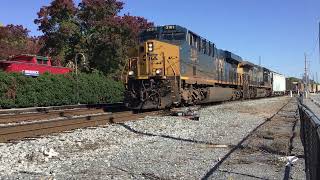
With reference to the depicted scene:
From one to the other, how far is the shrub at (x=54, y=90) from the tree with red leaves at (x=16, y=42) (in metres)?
12.1

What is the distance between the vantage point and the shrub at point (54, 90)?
23156 mm

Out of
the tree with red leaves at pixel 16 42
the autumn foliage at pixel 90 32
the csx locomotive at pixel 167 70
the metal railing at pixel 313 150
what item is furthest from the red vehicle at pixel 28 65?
the metal railing at pixel 313 150

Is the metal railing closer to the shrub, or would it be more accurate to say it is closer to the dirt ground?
the dirt ground

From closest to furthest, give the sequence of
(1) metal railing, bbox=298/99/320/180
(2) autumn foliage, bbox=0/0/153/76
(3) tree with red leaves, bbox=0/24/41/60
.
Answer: (1) metal railing, bbox=298/99/320/180
(2) autumn foliage, bbox=0/0/153/76
(3) tree with red leaves, bbox=0/24/41/60

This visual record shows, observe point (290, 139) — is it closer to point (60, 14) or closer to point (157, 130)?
point (157, 130)

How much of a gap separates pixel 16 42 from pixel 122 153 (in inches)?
1489

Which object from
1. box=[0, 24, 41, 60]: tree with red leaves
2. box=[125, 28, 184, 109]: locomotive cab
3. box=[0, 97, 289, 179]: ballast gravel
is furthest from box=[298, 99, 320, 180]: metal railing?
box=[0, 24, 41, 60]: tree with red leaves

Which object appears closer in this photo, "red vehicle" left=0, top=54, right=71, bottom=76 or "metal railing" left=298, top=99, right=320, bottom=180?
"metal railing" left=298, top=99, right=320, bottom=180

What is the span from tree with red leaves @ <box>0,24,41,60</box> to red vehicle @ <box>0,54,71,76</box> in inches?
347

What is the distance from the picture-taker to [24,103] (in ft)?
78.9

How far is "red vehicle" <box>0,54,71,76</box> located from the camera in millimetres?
28703

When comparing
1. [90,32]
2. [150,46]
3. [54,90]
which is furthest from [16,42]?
[150,46]

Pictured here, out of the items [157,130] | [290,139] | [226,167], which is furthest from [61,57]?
[226,167]

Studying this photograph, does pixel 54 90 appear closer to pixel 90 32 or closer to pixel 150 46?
pixel 150 46
